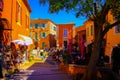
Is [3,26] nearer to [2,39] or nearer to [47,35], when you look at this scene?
[2,39]

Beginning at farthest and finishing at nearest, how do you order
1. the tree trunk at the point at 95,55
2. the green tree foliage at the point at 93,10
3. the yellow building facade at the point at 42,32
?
the yellow building facade at the point at 42,32 < the tree trunk at the point at 95,55 < the green tree foliage at the point at 93,10

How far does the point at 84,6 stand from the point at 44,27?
2645 inches

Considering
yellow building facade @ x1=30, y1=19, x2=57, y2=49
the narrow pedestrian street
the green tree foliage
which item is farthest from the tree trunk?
yellow building facade @ x1=30, y1=19, x2=57, y2=49

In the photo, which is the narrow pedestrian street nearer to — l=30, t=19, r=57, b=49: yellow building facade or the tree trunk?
the tree trunk

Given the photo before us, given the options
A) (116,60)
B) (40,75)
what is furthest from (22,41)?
(116,60)

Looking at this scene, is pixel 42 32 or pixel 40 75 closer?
pixel 40 75

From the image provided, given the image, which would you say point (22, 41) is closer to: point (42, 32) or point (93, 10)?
point (93, 10)

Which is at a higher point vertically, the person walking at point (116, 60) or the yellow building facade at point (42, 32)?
the yellow building facade at point (42, 32)

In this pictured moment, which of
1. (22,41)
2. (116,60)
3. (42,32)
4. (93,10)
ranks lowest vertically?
(116,60)

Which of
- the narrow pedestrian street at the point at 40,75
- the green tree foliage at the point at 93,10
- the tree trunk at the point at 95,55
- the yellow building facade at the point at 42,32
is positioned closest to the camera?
the green tree foliage at the point at 93,10

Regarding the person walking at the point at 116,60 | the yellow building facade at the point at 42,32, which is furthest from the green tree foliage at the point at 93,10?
the yellow building facade at the point at 42,32

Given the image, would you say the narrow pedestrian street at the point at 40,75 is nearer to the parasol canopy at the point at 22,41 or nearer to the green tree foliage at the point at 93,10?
the parasol canopy at the point at 22,41

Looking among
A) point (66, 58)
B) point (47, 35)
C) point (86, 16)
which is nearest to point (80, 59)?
point (66, 58)

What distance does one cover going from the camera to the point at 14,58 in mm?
23281
